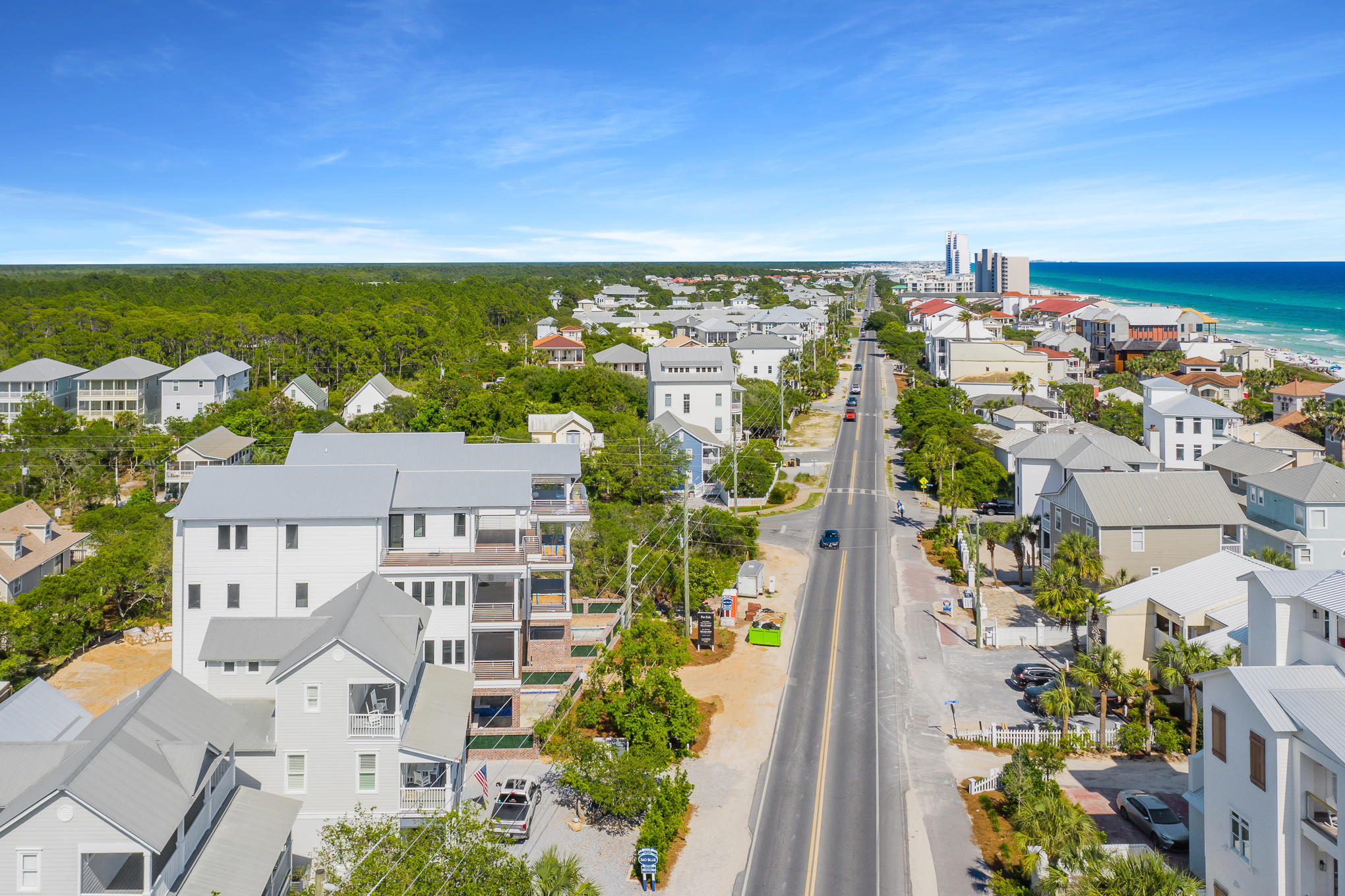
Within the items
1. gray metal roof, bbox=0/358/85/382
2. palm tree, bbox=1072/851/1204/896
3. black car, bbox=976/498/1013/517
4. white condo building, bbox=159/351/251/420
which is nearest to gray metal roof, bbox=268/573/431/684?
palm tree, bbox=1072/851/1204/896

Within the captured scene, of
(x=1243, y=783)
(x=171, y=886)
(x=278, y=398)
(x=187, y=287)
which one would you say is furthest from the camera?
(x=187, y=287)

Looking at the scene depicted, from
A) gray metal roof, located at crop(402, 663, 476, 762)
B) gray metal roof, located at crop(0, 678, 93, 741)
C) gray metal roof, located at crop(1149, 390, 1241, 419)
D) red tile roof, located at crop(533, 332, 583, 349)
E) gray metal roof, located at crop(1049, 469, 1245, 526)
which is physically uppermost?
red tile roof, located at crop(533, 332, 583, 349)

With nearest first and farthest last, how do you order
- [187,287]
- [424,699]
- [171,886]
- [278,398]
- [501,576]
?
[171,886] < [424,699] < [501,576] < [278,398] < [187,287]

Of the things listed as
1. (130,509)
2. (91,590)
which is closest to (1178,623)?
(91,590)

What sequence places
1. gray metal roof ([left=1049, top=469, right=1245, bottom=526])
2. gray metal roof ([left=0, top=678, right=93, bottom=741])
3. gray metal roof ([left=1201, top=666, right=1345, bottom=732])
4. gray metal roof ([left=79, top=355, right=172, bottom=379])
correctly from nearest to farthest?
gray metal roof ([left=1201, top=666, right=1345, bottom=732])
gray metal roof ([left=0, top=678, right=93, bottom=741])
gray metal roof ([left=1049, top=469, right=1245, bottom=526])
gray metal roof ([left=79, top=355, right=172, bottom=379])

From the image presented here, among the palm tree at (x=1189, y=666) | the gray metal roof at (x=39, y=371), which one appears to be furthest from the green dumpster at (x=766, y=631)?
the gray metal roof at (x=39, y=371)

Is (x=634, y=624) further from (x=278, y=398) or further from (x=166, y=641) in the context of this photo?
(x=278, y=398)

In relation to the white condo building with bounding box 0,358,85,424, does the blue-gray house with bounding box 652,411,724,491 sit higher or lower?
lower

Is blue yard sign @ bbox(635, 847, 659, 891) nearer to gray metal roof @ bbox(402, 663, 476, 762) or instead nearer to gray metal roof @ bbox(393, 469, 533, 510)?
gray metal roof @ bbox(402, 663, 476, 762)

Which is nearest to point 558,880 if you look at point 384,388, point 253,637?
point 253,637
